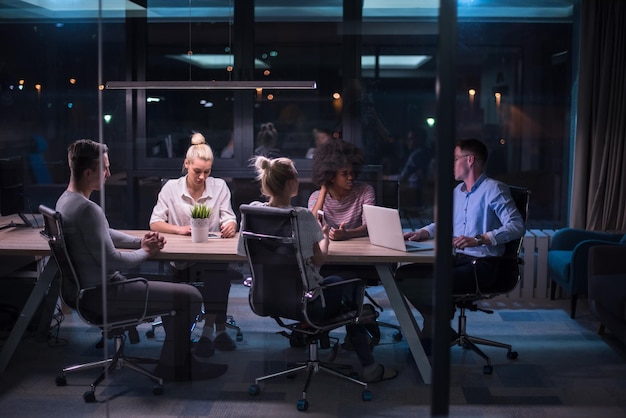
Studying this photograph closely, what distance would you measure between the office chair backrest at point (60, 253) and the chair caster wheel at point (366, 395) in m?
1.47

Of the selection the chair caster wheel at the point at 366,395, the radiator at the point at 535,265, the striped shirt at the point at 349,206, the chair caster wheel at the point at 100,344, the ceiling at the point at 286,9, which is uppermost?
the ceiling at the point at 286,9

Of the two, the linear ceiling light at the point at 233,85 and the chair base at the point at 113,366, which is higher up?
the linear ceiling light at the point at 233,85

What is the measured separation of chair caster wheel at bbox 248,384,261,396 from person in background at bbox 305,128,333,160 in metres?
1.23

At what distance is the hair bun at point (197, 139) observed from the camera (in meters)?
4.71

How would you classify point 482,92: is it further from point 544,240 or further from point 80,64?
point 80,64

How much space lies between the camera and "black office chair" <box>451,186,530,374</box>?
15.6ft

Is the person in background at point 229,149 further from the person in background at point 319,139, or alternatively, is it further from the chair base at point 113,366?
the chair base at point 113,366

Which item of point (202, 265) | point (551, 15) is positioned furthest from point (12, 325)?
point (551, 15)

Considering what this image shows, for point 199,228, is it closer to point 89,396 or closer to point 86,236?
point 86,236

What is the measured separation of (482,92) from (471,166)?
0.52 meters

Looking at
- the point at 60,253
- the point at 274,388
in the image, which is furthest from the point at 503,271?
the point at 60,253

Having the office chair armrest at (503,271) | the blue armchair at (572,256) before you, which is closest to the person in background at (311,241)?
the office chair armrest at (503,271)

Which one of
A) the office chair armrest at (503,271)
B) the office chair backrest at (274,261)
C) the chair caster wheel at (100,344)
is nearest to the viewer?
the office chair backrest at (274,261)

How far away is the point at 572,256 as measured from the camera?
573 centimetres
